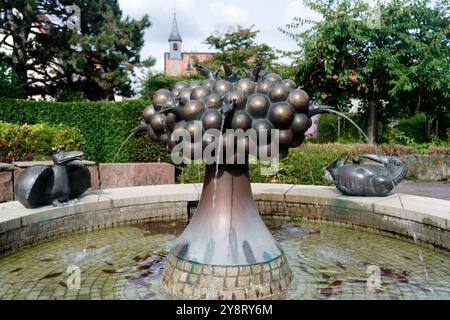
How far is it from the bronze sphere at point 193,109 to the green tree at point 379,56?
36.5 feet

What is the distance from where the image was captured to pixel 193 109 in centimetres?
285

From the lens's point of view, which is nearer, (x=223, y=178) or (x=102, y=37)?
(x=223, y=178)

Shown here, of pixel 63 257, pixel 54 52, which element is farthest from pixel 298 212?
pixel 54 52

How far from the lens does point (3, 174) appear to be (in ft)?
21.1

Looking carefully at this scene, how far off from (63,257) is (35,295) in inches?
41.7

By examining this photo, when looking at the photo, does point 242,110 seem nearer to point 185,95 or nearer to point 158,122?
point 185,95

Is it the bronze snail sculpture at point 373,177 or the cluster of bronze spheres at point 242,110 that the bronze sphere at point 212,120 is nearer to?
the cluster of bronze spheres at point 242,110

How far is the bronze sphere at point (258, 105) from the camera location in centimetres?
292

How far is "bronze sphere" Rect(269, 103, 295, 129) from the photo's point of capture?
291 centimetres

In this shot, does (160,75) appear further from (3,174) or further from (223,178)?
(223,178)

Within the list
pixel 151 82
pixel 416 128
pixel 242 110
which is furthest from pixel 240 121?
pixel 151 82

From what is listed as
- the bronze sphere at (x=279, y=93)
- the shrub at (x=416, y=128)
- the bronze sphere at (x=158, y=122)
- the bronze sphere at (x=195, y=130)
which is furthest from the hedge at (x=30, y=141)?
the shrub at (x=416, y=128)

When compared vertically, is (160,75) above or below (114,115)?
above

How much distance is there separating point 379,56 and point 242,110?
36.8 ft
